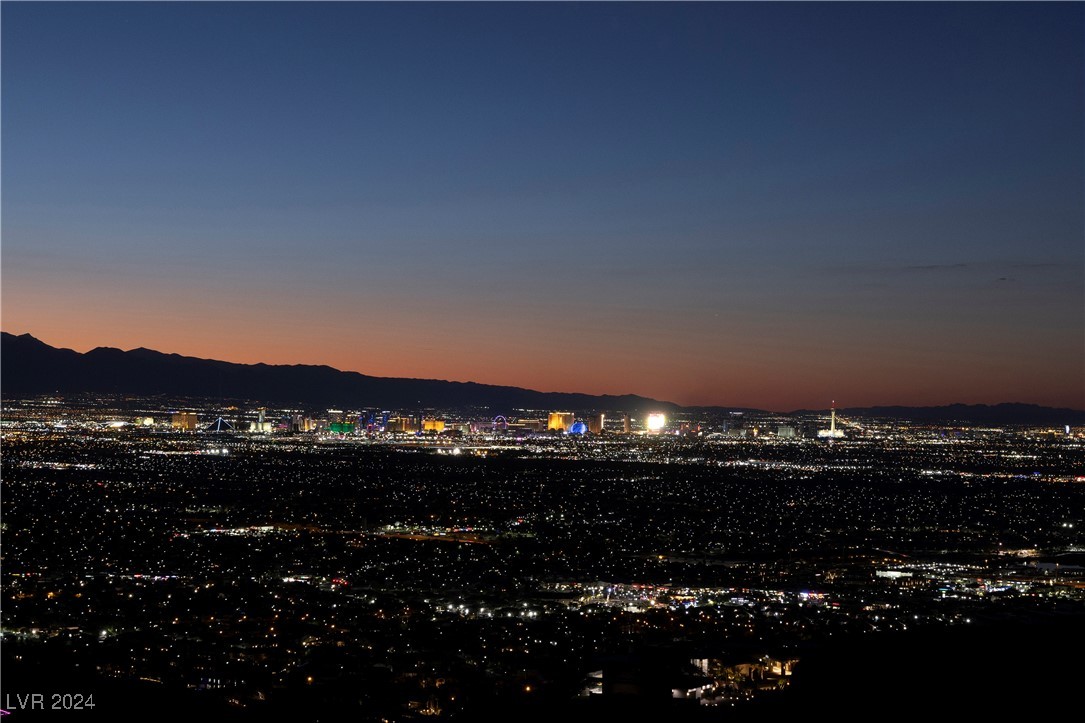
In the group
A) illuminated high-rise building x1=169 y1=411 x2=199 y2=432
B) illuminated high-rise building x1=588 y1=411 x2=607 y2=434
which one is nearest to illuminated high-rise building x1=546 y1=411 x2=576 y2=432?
illuminated high-rise building x1=588 y1=411 x2=607 y2=434

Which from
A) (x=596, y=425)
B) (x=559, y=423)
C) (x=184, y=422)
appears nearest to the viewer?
(x=184, y=422)

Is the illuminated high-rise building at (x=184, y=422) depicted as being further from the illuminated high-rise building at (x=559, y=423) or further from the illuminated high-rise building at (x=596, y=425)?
the illuminated high-rise building at (x=596, y=425)

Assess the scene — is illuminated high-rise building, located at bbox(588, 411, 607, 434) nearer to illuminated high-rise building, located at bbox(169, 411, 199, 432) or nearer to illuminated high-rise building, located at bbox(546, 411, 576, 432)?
illuminated high-rise building, located at bbox(546, 411, 576, 432)

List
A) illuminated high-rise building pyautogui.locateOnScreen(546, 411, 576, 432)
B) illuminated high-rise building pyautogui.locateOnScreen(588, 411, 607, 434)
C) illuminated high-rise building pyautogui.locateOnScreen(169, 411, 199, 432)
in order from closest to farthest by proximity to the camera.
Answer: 1. illuminated high-rise building pyautogui.locateOnScreen(169, 411, 199, 432)
2. illuminated high-rise building pyautogui.locateOnScreen(588, 411, 607, 434)
3. illuminated high-rise building pyautogui.locateOnScreen(546, 411, 576, 432)

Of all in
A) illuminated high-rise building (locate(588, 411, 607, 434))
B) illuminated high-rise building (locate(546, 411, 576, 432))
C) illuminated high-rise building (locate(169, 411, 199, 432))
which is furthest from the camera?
illuminated high-rise building (locate(546, 411, 576, 432))

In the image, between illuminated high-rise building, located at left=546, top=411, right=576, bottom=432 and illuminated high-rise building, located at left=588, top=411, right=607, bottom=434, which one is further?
illuminated high-rise building, located at left=546, top=411, right=576, bottom=432

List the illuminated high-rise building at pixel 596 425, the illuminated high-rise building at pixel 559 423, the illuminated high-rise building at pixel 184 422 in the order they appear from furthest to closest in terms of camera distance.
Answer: the illuminated high-rise building at pixel 559 423
the illuminated high-rise building at pixel 596 425
the illuminated high-rise building at pixel 184 422

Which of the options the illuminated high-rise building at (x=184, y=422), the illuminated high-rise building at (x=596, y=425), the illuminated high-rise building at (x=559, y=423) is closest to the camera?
the illuminated high-rise building at (x=184, y=422)

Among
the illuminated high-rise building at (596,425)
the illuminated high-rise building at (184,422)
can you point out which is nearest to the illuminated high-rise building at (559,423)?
the illuminated high-rise building at (596,425)

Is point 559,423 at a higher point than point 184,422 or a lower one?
higher

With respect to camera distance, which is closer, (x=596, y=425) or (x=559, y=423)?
(x=596, y=425)

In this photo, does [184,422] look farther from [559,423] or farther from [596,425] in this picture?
[596,425]

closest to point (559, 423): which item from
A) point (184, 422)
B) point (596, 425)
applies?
point (596, 425)
